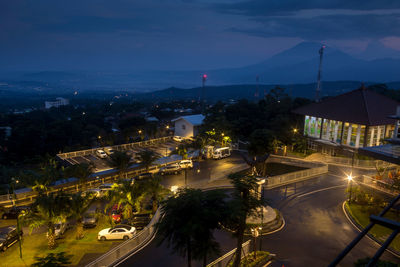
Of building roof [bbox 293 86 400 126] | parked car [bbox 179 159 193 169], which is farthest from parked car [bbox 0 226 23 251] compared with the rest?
building roof [bbox 293 86 400 126]

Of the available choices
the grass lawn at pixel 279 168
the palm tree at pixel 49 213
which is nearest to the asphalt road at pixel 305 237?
the palm tree at pixel 49 213

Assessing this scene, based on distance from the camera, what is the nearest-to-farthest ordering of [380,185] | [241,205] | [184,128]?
1. [241,205]
2. [380,185]
3. [184,128]

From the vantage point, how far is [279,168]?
36.0 meters

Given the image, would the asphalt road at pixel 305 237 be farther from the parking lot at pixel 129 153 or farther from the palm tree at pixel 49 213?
the parking lot at pixel 129 153

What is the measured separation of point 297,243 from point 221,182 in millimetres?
11671

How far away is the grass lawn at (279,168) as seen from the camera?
3484 cm

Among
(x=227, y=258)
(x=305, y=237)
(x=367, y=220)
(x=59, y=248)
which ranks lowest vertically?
(x=59, y=248)

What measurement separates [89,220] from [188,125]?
114 feet

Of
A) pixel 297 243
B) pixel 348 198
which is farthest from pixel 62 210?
pixel 348 198

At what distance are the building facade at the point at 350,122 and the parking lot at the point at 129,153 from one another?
2326cm

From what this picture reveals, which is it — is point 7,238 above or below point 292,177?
below

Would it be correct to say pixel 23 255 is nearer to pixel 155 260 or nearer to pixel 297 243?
pixel 155 260

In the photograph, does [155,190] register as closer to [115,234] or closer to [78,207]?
[115,234]

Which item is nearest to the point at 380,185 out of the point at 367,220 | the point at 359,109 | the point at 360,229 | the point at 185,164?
the point at 367,220
